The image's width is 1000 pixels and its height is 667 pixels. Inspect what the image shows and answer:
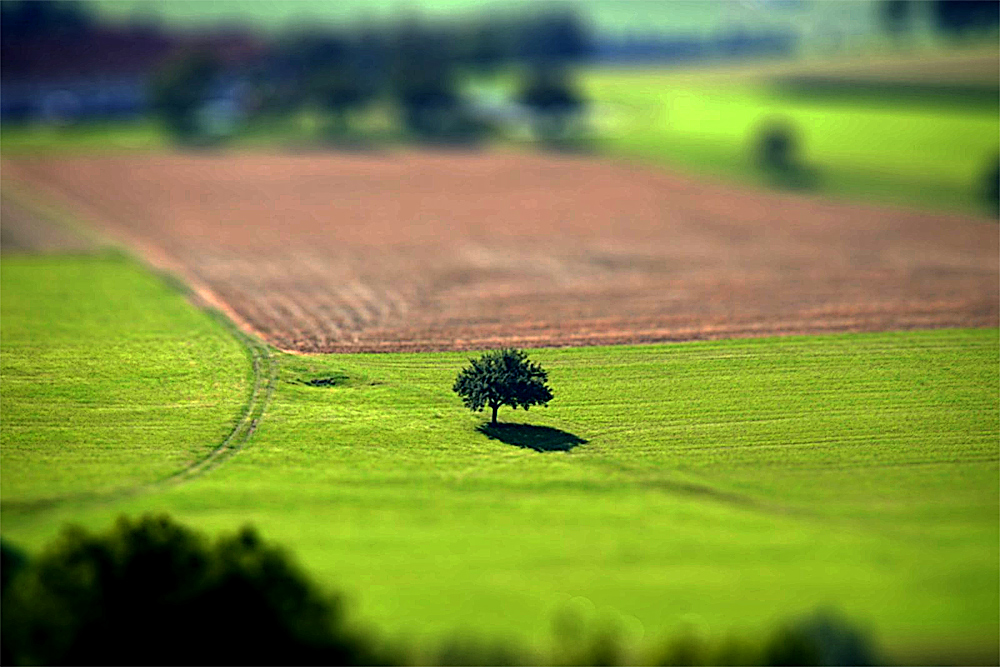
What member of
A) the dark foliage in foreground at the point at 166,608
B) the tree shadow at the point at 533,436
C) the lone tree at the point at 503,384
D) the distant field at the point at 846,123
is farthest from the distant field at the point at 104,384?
the distant field at the point at 846,123

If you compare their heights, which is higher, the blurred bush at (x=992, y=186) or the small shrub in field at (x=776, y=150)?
the small shrub in field at (x=776, y=150)

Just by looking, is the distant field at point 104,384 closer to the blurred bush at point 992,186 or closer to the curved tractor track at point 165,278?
the curved tractor track at point 165,278

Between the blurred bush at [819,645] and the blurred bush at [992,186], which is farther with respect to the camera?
the blurred bush at [992,186]

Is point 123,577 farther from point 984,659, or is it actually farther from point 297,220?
point 297,220

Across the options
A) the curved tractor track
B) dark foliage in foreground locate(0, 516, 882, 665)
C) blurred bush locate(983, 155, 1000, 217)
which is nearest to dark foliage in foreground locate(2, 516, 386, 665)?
dark foliage in foreground locate(0, 516, 882, 665)

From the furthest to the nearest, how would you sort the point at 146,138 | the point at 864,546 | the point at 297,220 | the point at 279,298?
the point at 146,138
the point at 297,220
the point at 279,298
the point at 864,546

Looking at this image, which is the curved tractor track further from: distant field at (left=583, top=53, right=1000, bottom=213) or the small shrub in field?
the small shrub in field

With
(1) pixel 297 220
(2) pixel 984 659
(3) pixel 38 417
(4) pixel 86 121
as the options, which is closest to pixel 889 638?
(2) pixel 984 659
